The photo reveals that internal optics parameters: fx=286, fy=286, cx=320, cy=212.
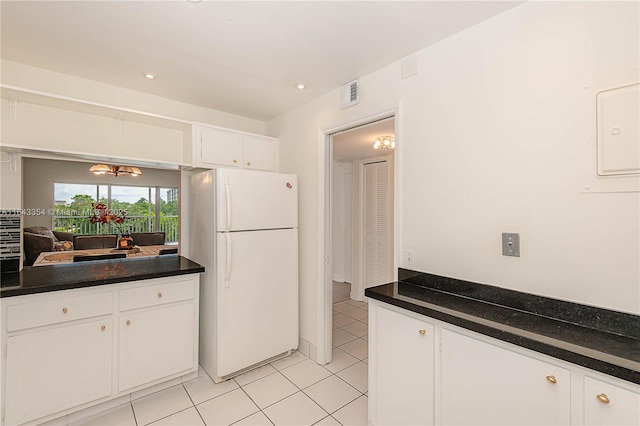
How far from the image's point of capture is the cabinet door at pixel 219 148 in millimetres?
2643

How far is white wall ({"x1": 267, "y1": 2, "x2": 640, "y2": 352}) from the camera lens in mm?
1253

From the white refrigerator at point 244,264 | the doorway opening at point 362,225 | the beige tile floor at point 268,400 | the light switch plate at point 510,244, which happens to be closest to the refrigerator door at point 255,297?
the white refrigerator at point 244,264

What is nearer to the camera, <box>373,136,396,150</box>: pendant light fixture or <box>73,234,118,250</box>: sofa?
<box>73,234,118,250</box>: sofa

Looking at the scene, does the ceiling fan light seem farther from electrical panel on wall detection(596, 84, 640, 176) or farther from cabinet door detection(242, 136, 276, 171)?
electrical panel on wall detection(596, 84, 640, 176)

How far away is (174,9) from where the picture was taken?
152cm

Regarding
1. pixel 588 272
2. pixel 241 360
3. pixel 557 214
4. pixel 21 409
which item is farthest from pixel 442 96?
pixel 21 409

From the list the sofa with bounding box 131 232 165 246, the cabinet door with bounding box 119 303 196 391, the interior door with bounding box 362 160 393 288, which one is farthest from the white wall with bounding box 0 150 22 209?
the interior door with bounding box 362 160 393 288

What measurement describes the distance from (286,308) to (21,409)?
181 centimetres

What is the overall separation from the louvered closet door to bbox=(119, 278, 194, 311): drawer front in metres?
2.72

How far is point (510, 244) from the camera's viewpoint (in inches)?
60.2

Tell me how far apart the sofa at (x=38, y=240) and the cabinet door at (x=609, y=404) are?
11.0 feet

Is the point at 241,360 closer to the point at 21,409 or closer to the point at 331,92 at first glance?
the point at 21,409

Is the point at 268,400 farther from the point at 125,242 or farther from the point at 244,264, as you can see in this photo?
the point at 125,242

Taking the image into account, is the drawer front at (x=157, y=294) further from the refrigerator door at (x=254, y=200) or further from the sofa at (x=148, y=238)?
the sofa at (x=148, y=238)
